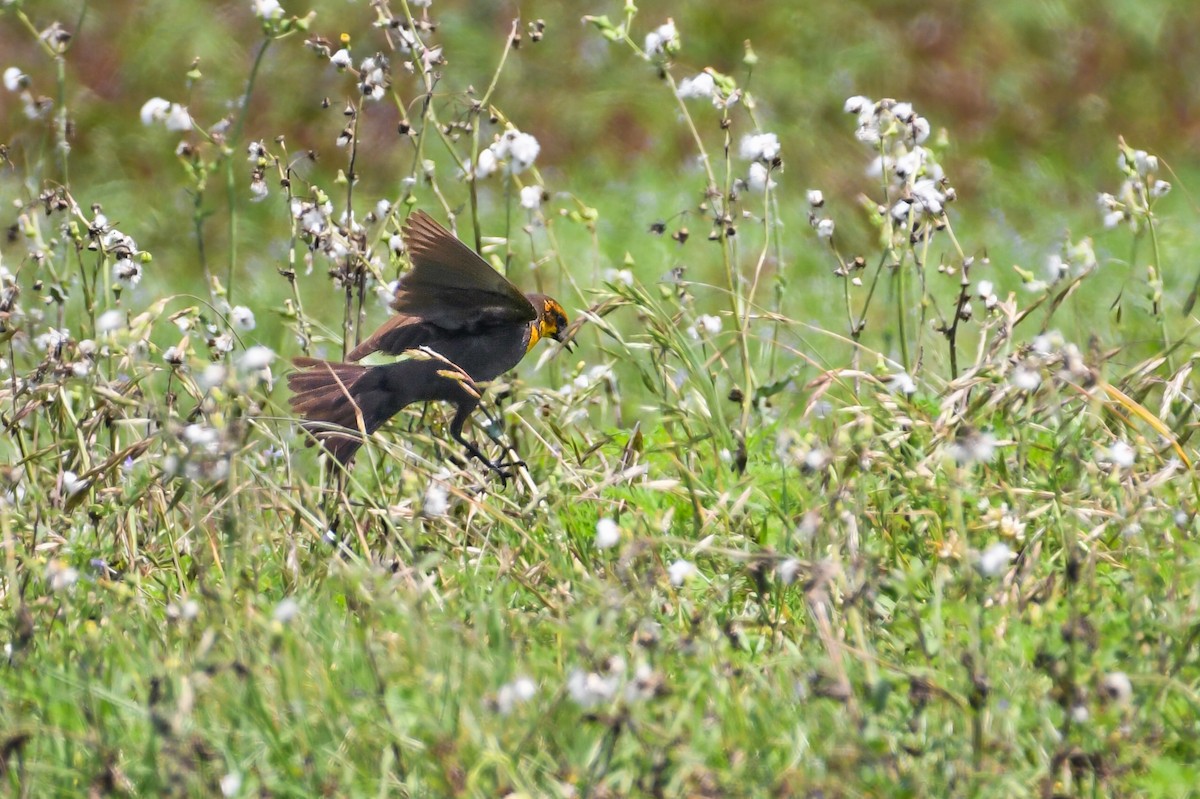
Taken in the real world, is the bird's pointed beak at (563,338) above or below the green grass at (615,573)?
below

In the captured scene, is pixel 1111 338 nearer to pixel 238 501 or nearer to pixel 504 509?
pixel 504 509

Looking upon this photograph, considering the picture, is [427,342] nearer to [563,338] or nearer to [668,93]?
[563,338]

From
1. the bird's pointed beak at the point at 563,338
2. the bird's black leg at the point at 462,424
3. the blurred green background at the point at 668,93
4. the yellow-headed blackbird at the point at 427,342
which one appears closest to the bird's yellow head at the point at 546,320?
the bird's pointed beak at the point at 563,338

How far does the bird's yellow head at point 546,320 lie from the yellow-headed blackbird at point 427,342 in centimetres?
22

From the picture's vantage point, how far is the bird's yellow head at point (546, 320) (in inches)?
174

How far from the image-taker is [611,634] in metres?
2.51

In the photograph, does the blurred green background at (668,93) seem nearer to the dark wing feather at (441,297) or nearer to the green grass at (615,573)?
the green grass at (615,573)

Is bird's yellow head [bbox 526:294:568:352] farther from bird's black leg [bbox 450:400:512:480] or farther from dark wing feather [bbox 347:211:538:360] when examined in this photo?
bird's black leg [bbox 450:400:512:480]

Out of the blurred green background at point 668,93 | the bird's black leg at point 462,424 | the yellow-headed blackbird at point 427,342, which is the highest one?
the yellow-headed blackbird at point 427,342

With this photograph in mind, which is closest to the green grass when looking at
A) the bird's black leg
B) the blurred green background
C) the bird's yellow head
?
the bird's black leg

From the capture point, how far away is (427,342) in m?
4.10

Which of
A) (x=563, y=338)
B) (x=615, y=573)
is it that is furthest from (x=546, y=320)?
(x=615, y=573)

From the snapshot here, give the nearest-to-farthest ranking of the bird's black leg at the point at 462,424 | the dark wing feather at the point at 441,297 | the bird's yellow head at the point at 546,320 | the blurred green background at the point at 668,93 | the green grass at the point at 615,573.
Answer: the green grass at the point at 615,573 → the dark wing feather at the point at 441,297 → the bird's black leg at the point at 462,424 → the bird's yellow head at the point at 546,320 → the blurred green background at the point at 668,93

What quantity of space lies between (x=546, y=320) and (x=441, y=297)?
546mm
